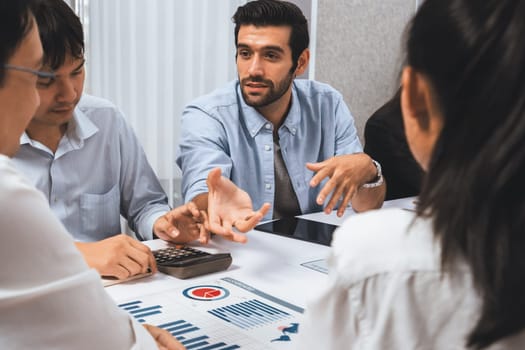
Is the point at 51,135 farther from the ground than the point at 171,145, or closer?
farther from the ground

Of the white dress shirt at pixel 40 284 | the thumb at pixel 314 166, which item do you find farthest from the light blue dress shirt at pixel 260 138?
the white dress shirt at pixel 40 284

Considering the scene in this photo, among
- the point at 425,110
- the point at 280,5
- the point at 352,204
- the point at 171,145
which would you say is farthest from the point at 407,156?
the point at 425,110

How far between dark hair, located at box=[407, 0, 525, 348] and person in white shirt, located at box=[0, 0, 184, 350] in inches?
14.6

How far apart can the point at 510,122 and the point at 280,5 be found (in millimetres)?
1606

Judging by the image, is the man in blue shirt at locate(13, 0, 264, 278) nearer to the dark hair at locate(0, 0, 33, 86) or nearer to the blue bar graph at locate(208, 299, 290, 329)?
the blue bar graph at locate(208, 299, 290, 329)

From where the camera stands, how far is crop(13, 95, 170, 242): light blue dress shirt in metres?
1.33

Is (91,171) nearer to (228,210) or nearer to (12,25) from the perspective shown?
(228,210)

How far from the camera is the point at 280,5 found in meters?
1.88

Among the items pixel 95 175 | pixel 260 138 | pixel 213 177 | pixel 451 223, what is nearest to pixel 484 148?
pixel 451 223

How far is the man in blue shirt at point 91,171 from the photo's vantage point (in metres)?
1.12

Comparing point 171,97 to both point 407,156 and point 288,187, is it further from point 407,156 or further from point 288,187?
point 407,156

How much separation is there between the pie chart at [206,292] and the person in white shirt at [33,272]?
0.26 meters

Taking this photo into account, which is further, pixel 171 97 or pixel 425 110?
pixel 171 97

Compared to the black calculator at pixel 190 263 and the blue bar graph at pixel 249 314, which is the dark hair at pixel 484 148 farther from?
the black calculator at pixel 190 263
